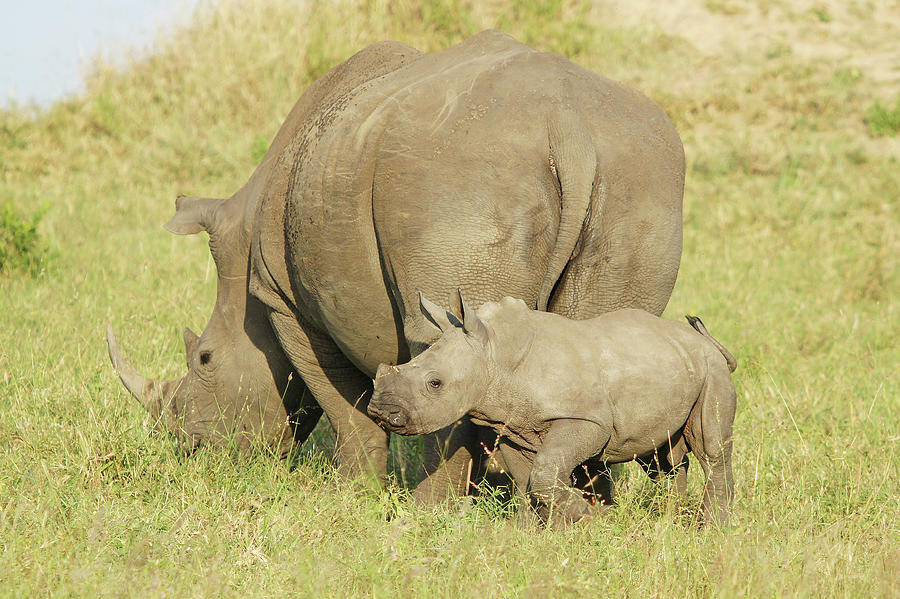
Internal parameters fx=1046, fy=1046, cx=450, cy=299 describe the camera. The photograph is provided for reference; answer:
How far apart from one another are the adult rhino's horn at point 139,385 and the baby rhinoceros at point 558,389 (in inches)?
85.3

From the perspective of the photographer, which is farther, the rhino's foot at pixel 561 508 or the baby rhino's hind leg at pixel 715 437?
the baby rhino's hind leg at pixel 715 437

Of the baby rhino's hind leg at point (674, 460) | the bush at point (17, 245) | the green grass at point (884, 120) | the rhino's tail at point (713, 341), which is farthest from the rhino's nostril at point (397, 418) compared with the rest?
the green grass at point (884, 120)

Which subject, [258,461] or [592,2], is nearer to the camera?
[258,461]

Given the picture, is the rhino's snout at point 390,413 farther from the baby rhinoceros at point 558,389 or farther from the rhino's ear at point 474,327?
the rhino's ear at point 474,327

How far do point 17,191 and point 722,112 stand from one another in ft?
24.1

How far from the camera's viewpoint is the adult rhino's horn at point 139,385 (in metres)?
4.79

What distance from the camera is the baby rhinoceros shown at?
9.67 feet

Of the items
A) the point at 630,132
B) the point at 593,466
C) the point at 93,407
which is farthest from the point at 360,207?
the point at 93,407

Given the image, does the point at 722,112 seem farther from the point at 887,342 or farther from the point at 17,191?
the point at 17,191

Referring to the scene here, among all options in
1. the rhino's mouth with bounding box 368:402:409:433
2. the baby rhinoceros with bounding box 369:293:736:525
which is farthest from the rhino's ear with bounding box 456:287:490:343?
the rhino's mouth with bounding box 368:402:409:433

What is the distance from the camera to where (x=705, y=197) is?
985cm

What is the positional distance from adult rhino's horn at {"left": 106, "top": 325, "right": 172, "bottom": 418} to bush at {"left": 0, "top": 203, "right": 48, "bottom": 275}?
3102 mm

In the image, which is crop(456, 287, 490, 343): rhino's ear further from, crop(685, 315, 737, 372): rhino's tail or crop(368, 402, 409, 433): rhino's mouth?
crop(685, 315, 737, 372): rhino's tail

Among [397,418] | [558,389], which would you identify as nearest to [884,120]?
[558,389]
